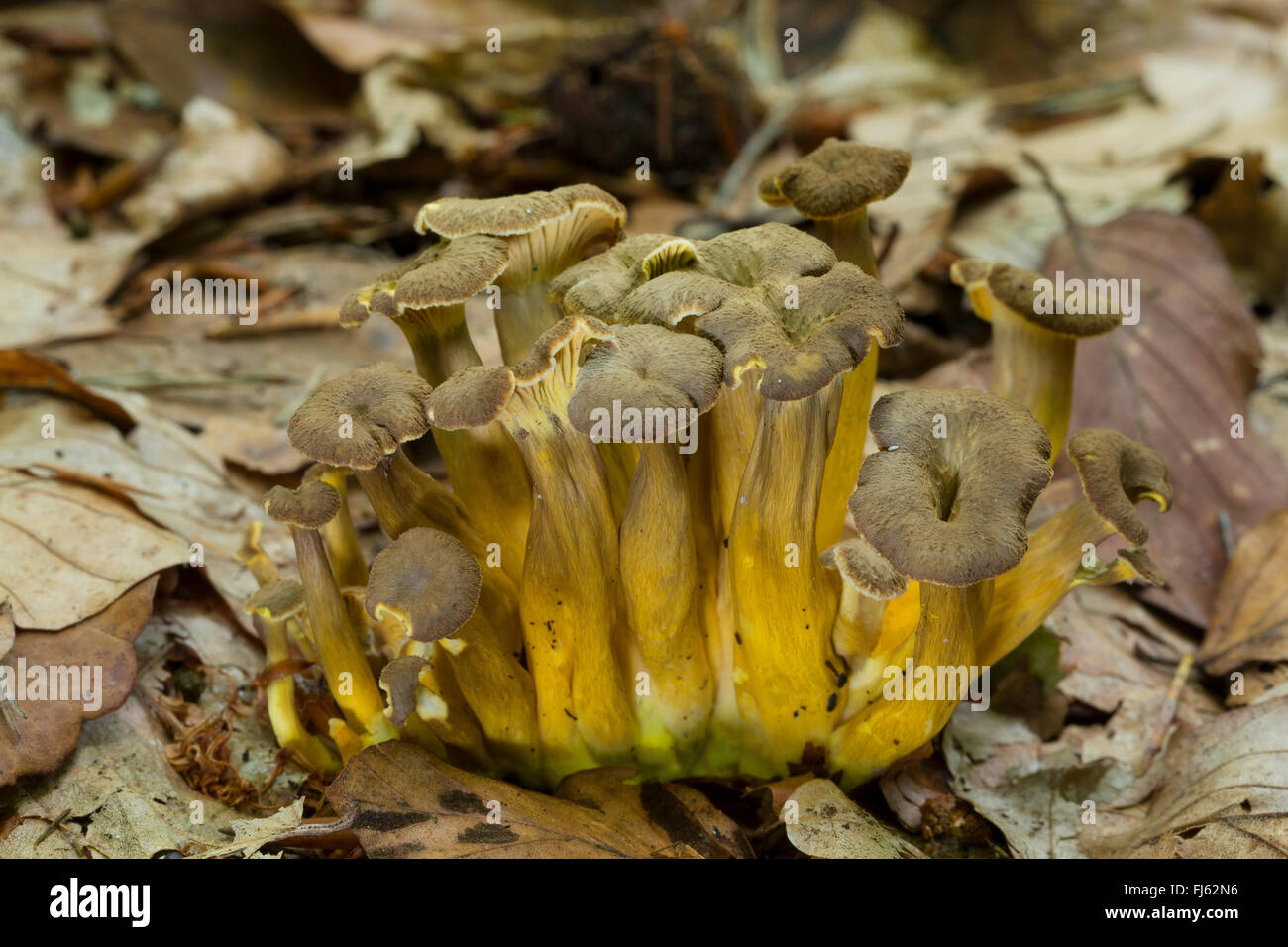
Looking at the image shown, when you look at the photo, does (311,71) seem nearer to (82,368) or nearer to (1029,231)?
(82,368)

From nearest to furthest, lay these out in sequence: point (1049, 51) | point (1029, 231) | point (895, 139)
Answer: point (1029, 231) < point (895, 139) < point (1049, 51)

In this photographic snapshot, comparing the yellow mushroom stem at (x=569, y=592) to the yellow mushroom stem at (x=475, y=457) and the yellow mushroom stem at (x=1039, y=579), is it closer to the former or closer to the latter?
the yellow mushroom stem at (x=475, y=457)

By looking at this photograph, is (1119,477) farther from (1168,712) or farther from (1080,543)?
(1168,712)

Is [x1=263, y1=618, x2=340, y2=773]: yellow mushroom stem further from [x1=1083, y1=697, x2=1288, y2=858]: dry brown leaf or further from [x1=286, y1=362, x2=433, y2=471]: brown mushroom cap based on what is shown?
[x1=1083, y1=697, x2=1288, y2=858]: dry brown leaf

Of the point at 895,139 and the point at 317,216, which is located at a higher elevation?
the point at 895,139

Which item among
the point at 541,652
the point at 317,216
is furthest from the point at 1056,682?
the point at 317,216

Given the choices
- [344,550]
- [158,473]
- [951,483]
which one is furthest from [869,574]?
[158,473]
